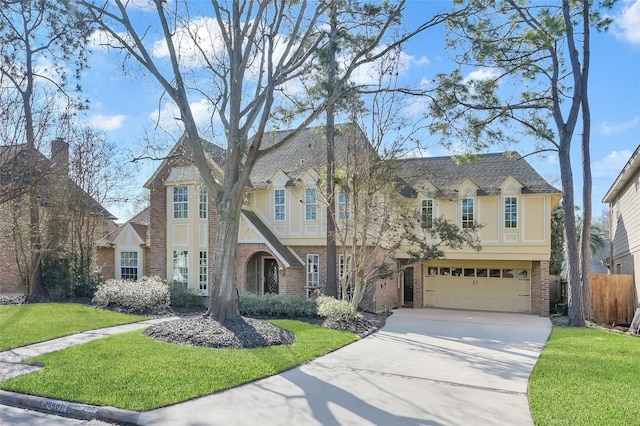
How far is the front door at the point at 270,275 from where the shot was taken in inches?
800

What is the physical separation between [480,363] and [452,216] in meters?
10.2

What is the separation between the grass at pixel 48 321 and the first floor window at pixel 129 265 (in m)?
3.79

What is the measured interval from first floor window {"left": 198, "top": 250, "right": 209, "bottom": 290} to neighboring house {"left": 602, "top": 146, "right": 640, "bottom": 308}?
1550 centimetres

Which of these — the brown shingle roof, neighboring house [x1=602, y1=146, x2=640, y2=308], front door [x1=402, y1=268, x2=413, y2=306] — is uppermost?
the brown shingle roof

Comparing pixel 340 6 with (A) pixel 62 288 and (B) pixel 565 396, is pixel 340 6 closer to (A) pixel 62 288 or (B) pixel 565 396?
(B) pixel 565 396

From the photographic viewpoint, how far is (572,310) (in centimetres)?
1501

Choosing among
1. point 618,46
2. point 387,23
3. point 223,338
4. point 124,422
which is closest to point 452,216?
point 618,46

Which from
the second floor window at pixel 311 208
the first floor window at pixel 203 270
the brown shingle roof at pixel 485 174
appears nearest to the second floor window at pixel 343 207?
the second floor window at pixel 311 208

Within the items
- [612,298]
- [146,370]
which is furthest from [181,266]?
[612,298]

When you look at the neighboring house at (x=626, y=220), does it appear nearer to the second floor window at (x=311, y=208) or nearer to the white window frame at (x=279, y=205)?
the second floor window at (x=311, y=208)

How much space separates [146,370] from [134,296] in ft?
28.1

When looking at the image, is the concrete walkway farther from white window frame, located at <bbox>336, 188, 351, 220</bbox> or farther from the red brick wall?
the red brick wall

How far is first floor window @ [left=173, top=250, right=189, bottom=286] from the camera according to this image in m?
19.0

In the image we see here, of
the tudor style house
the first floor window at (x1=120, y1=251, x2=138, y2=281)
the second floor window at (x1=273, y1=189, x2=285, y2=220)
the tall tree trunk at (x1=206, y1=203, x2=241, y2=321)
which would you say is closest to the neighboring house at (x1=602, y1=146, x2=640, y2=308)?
the tudor style house
